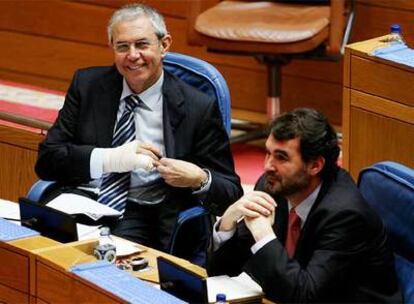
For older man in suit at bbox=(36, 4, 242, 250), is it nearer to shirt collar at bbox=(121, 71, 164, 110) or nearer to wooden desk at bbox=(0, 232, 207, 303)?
shirt collar at bbox=(121, 71, 164, 110)

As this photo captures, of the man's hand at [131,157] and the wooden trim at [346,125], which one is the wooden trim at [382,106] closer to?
the wooden trim at [346,125]

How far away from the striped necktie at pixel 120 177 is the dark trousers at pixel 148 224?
0.14 ft

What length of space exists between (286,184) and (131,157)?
2.79 feet

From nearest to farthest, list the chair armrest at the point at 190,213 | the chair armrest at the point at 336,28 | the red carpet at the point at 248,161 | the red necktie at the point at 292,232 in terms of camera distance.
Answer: the red necktie at the point at 292,232 < the chair armrest at the point at 190,213 < the chair armrest at the point at 336,28 < the red carpet at the point at 248,161

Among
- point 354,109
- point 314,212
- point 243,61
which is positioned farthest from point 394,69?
point 243,61

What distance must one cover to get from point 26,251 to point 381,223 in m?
0.99

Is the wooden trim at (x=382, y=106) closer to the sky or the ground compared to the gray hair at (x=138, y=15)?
closer to the ground

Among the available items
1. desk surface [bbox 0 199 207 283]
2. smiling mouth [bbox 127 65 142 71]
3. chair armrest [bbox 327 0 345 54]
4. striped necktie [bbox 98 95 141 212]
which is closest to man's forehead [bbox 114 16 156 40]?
smiling mouth [bbox 127 65 142 71]

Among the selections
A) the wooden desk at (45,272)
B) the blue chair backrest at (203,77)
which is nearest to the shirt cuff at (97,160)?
the blue chair backrest at (203,77)

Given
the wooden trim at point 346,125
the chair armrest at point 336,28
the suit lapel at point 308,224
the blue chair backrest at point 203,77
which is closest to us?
the suit lapel at point 308,224

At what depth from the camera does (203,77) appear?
13.9 ft

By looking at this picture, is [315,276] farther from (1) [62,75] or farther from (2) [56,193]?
(1) [62,75]

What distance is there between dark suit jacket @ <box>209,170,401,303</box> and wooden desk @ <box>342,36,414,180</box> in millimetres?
1152

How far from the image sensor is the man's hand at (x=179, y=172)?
12.9 ft
